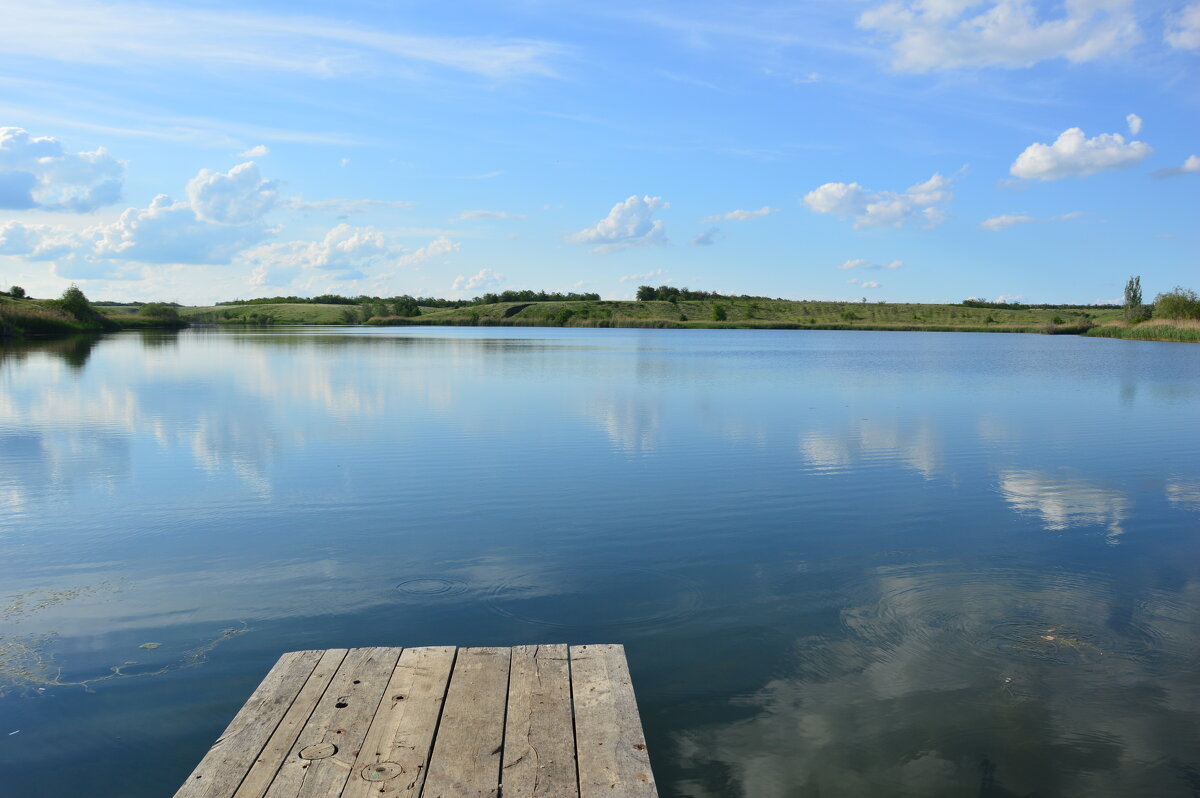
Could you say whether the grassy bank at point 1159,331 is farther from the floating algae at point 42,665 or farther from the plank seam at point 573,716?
the floating algae at point 42,665

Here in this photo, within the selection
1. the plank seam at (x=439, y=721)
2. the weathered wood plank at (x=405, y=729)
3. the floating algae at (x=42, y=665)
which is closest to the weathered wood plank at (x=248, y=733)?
the weathered wood plank at (x=405, y=729)

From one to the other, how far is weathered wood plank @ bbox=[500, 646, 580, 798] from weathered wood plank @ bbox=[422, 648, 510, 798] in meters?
0.05

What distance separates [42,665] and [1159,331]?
80943 mm

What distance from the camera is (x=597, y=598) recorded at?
22.2ft

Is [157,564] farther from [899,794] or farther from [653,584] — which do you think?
[899,794]

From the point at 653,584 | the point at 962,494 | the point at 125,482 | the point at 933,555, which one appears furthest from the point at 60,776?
the point at 962,494

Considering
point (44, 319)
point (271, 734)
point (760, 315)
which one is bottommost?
point (271, 734)

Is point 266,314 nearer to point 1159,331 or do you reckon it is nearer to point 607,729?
point 1159,331

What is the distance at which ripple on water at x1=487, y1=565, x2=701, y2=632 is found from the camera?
6324mm

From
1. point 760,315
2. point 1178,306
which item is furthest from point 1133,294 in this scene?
point 760,315

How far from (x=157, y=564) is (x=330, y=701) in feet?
15.1

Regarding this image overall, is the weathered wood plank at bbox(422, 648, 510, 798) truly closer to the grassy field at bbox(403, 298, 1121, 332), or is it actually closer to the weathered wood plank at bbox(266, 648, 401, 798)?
the weathered wood plank at bbox(266, 648, 401, 798)

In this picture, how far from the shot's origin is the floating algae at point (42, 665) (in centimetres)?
535

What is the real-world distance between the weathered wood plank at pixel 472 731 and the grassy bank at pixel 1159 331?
73684mm
